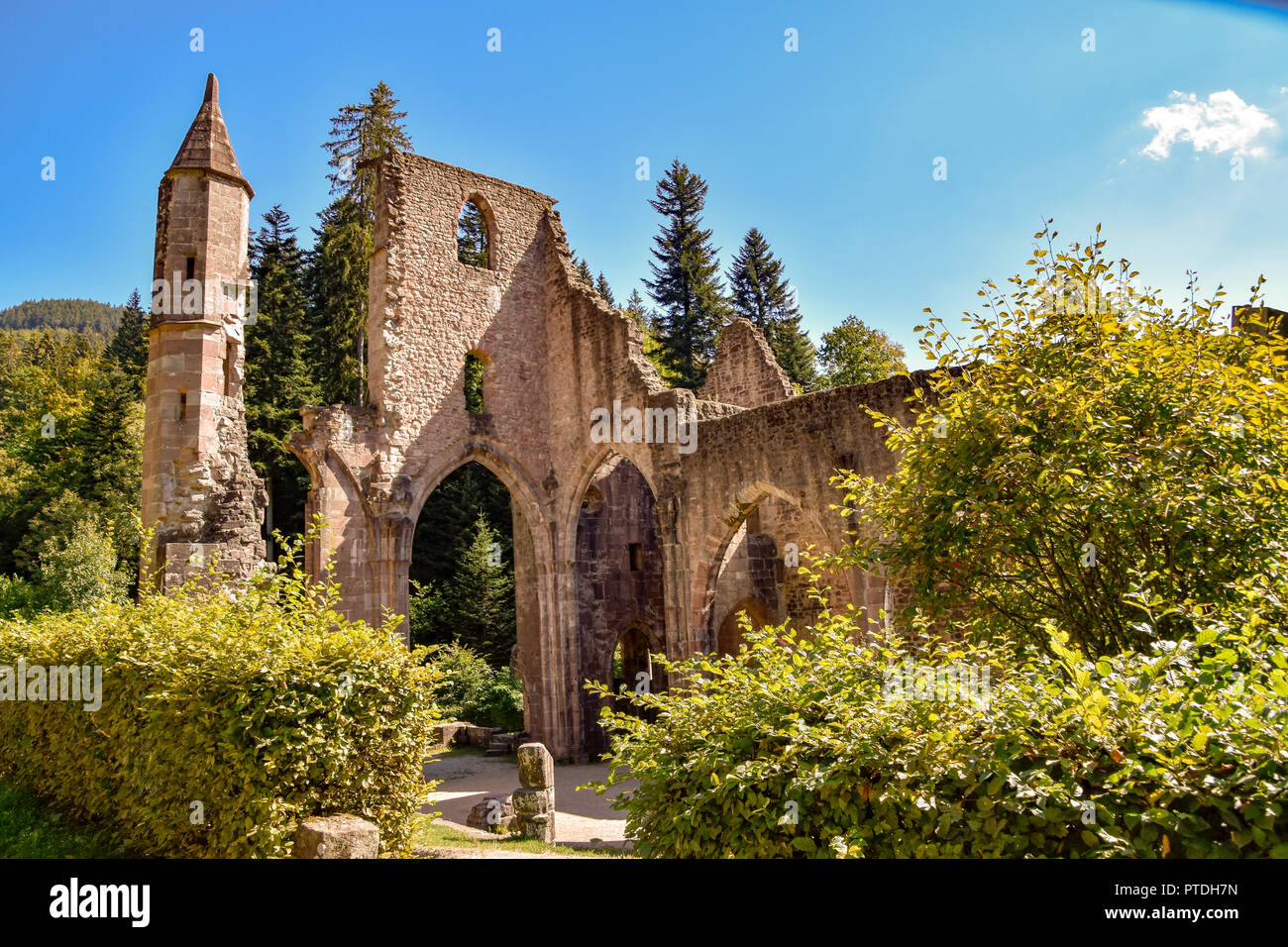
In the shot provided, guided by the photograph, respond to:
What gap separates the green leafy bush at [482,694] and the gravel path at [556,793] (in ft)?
10.4

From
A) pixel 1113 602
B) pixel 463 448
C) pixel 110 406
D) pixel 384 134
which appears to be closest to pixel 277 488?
pixel 110 406

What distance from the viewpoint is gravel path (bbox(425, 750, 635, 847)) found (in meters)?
10.6

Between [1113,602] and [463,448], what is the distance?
13974 millimetres

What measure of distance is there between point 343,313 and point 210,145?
63.1 feet

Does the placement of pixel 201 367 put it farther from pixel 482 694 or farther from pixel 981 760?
pixel 482 694

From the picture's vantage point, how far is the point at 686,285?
121ft

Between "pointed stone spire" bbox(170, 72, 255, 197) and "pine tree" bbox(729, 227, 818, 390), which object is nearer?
"pointed stone spire" bbox(170, 72, 255, 197)

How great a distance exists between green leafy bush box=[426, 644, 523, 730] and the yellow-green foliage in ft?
50.6

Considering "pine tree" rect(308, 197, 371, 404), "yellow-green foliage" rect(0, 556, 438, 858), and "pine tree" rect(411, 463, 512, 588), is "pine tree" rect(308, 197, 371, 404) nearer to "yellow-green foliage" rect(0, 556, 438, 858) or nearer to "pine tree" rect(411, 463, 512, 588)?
"pine tree" rect(411, 463, 512, 588)

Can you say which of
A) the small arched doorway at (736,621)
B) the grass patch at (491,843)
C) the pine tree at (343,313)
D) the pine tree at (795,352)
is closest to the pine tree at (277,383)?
the pine tree at (343,313)

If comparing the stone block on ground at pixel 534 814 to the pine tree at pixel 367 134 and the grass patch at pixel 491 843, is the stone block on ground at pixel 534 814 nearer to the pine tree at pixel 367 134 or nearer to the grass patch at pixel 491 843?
the grass patch at pixel 491 843

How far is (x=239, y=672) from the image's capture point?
5.20 metres

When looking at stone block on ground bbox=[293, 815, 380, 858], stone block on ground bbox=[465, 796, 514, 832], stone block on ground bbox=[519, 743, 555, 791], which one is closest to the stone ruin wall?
stone block on ground bbox=[465, 796, 514, 832]
